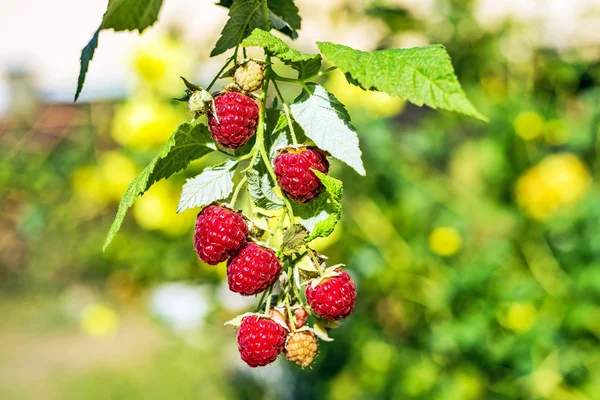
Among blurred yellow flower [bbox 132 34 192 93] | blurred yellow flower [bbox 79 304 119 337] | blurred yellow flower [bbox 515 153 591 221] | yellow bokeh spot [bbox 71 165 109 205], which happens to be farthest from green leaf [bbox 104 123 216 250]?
blurred yellow flower [bbox 79 304 119 337]

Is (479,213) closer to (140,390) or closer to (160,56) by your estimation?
(160,56)

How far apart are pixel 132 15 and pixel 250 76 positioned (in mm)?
146

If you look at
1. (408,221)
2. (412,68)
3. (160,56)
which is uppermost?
(412,68)

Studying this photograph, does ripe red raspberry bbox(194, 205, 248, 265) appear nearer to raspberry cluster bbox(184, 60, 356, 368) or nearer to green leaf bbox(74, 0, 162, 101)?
raspberry cluster bbox(184, 60, 356, 368)

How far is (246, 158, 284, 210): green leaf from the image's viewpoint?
0.45m

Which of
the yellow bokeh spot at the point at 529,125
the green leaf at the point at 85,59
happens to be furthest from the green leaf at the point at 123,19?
the yellow bokeh spot at the point at 529,125

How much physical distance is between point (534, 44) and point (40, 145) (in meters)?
2.48

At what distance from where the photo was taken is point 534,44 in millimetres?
2076

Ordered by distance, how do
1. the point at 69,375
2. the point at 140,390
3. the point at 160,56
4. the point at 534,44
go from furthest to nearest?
1. the point at 69,375
2. the point at 140,390
3. the point at 534,44
4. the point at 160,56

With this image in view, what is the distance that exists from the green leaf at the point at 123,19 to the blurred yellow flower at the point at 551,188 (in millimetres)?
1493

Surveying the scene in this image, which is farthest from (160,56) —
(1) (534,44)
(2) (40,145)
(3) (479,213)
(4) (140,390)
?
(2) (40,145)

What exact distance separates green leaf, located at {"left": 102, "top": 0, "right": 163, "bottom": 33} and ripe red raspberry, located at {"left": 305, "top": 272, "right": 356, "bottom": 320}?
8.9 inches

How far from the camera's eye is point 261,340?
458 millimetres

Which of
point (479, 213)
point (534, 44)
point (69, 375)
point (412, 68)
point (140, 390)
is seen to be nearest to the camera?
point (412, 68)
